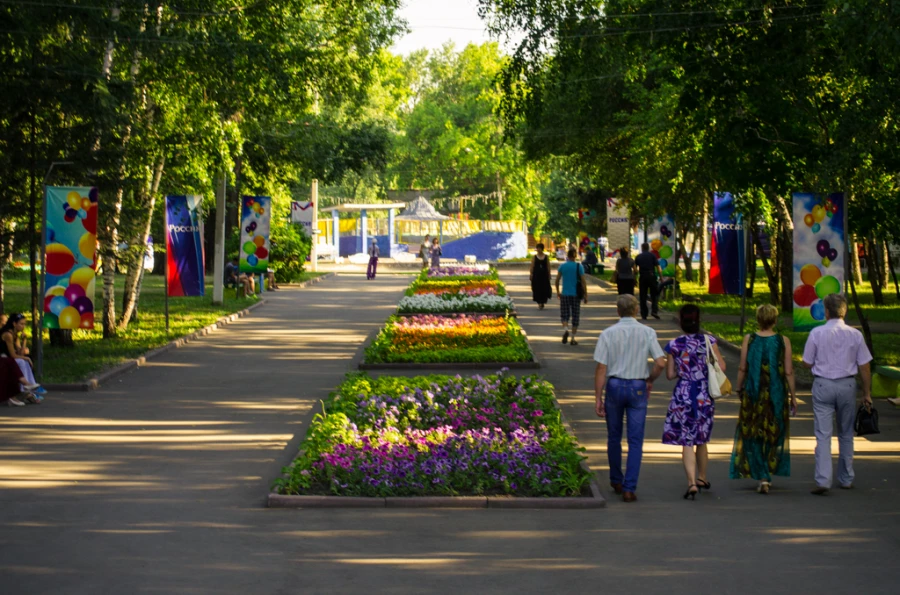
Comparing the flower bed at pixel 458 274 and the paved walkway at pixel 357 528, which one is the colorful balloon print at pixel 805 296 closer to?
the paved walkway at pixel 357 528

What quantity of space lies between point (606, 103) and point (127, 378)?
24.5 metres

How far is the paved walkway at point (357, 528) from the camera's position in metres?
7.36

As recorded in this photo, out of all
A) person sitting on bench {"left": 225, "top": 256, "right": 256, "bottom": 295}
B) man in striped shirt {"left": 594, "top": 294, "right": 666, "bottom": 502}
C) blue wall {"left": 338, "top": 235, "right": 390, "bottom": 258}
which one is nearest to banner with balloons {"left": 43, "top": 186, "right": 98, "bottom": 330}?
man in striped shirt {"left": 594, "top": 294, "right": 666, "bottom": 502}

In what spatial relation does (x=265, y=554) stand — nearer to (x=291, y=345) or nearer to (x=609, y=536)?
(x=609, y=536)

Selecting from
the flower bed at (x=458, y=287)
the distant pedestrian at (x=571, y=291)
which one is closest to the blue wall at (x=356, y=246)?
the flower bed at (x=458, y=287)

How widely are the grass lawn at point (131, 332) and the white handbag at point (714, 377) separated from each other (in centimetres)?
1030

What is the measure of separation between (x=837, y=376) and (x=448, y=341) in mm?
11728

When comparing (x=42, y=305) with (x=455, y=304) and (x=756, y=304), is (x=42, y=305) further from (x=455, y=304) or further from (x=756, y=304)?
(x=756, y=304)

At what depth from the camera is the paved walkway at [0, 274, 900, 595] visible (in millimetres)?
7355

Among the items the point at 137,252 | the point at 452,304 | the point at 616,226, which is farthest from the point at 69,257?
the point at 616,226

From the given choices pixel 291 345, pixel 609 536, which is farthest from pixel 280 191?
pixel 609 536

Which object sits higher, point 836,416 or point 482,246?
point 482,246

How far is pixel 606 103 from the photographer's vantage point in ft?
128

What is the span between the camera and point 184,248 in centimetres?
2552
